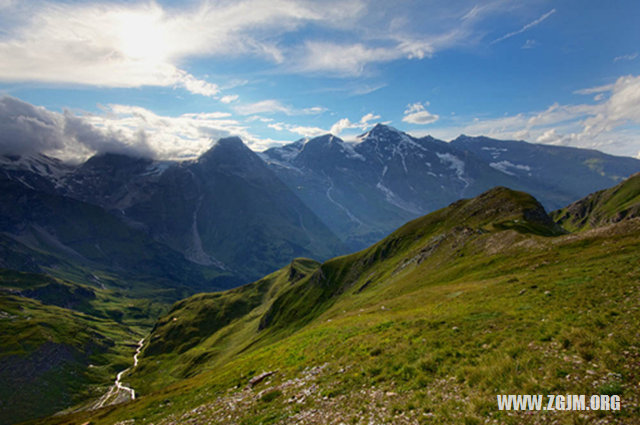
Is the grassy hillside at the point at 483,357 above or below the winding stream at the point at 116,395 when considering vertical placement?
above

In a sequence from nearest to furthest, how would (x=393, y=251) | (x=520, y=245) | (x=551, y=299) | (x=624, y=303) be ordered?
(x=624, y=303), (x=551, y=299), (x=520, y=245), (x=393, y=251)

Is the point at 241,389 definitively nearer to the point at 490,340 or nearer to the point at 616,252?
the point at 490,340

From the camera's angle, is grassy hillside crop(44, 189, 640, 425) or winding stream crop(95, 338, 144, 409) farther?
winding stream crop(95, 338, 144, 409)

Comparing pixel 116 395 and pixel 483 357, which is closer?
pixel 483 357

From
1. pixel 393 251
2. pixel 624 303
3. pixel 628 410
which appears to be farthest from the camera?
pixel 393 251

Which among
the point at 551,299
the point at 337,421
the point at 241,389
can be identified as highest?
the point at 551,299

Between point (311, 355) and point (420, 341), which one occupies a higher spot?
point (420, 341)

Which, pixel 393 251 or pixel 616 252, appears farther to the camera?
pixel 393 251

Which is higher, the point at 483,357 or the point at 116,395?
the point at 483,357

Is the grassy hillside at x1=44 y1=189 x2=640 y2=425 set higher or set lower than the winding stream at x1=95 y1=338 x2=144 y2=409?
higher

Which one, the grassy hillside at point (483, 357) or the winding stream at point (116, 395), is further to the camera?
the winding stream at point (116, 395)

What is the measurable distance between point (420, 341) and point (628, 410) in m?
12.0

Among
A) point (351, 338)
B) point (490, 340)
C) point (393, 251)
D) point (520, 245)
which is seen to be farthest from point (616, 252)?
point (393, 251)

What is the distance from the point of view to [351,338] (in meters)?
28.2
